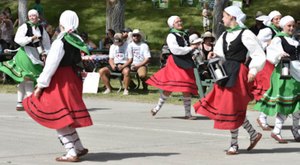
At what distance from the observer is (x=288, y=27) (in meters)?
12.1

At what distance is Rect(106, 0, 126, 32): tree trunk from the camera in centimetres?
2581

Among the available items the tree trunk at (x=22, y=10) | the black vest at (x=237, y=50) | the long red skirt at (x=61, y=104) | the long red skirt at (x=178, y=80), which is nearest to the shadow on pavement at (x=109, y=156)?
the long red skirt at (x=61, y=104)

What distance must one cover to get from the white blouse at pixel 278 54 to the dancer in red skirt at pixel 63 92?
3142mm

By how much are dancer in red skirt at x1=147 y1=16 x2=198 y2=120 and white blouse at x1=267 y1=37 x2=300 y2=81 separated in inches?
127

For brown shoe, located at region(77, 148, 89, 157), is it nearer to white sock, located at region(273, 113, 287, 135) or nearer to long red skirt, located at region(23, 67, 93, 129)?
A: long red skirt, located at region(23, 67, 93, 129)

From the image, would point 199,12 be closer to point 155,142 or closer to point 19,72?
point 19,72

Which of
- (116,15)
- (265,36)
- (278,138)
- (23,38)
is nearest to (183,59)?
(265,36)

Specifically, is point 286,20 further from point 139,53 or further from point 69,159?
point 139,53

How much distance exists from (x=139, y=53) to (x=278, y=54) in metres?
8.14

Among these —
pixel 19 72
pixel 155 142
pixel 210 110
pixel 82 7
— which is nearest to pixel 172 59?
pixel 19 72

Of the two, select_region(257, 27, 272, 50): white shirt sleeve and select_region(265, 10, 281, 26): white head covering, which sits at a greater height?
select_region(265, 10, 281, 26): white head covering

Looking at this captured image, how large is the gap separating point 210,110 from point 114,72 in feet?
31.8

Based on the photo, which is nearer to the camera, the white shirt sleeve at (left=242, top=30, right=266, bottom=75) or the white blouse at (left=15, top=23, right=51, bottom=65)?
the white shirt sleeve at (left=242, top=30, right=266, bottom=75)

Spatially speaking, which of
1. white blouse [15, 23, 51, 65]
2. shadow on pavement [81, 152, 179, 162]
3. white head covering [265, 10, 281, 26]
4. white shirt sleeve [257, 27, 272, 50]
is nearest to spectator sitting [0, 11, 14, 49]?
white blouse [15, 23, 51, 65]
